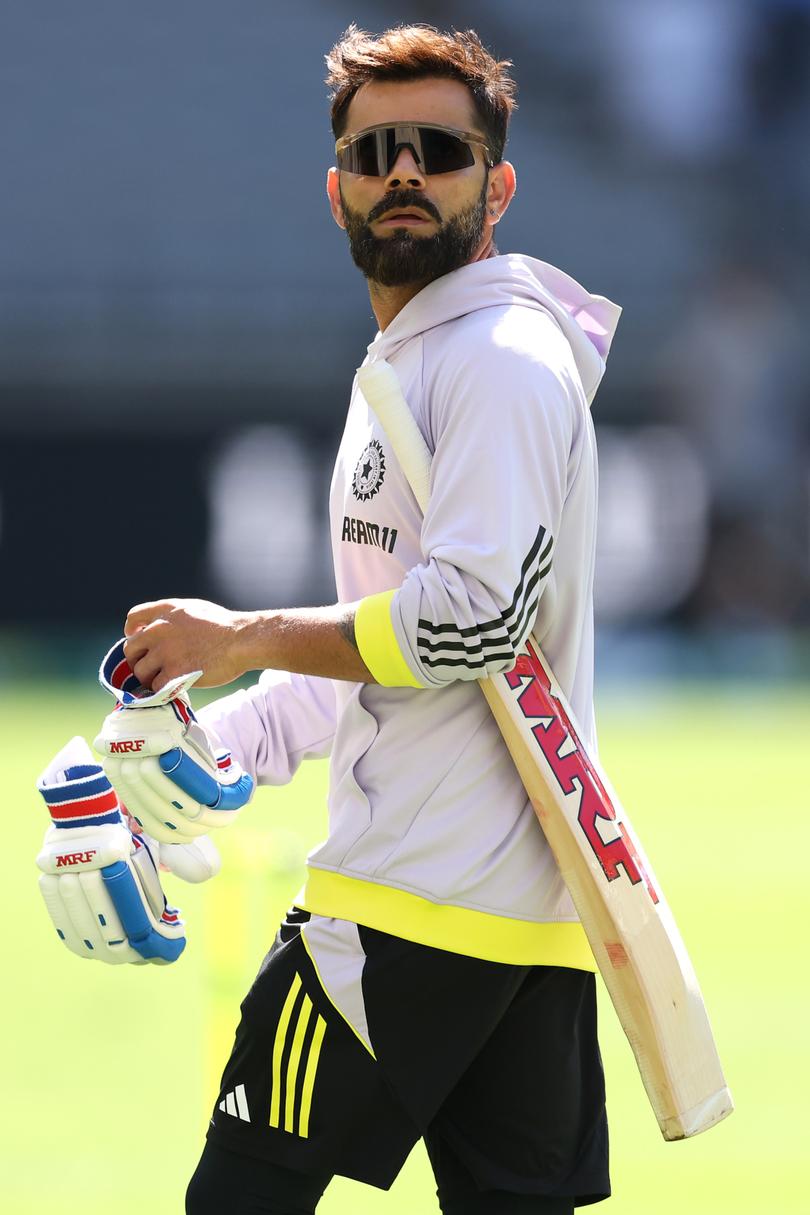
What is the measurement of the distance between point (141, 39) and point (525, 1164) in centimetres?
2092

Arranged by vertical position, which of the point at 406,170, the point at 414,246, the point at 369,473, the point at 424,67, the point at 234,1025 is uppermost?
the point at 424,67

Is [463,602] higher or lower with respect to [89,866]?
higher

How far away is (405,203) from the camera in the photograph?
271cm

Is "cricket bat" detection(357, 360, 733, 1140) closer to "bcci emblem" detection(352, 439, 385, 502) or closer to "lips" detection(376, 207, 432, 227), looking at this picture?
"bcci emblem" detection(352, 439, 385, 502)

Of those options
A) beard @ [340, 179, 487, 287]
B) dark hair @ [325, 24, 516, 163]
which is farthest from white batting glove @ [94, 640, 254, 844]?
dark hair @ [325, 24, 516, 163]

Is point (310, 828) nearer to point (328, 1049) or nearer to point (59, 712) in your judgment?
point (59, 712)

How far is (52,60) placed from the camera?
854 inches

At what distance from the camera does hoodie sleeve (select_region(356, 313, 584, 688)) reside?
2354mm

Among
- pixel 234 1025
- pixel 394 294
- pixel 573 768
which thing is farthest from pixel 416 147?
pixel 234 1025

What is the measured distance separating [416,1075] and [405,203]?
127 cm

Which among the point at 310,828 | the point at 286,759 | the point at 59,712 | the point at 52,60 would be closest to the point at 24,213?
the point at 52,60

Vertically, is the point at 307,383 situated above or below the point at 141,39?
below

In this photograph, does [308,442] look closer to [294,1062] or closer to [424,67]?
[424,67]

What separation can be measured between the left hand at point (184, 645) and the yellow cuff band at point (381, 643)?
0.16 metres
